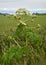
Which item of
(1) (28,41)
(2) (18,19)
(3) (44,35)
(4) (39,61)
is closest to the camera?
(2) (18,19)

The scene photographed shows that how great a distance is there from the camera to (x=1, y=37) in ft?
21.0

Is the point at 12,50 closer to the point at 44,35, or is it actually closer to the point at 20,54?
the point at 20,54

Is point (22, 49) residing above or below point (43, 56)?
above

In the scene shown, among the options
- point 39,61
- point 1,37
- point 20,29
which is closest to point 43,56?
point 39,61

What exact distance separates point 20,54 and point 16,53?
44 millimetres

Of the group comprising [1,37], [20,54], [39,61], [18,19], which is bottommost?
[39,61]

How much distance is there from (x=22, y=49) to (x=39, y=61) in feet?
12.1

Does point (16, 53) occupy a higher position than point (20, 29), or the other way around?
point (20, 29)

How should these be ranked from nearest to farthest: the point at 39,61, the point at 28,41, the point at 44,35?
the point at 28,41 → the point at 39,61 → the point at 44,35

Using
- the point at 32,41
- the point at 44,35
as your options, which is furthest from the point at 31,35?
the point at 44,35

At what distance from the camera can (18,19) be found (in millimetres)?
2484

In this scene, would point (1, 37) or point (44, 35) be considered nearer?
point (1, 37)

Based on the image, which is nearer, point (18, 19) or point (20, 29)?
point (18, 19)

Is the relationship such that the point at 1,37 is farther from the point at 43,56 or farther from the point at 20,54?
the point at 20,54
